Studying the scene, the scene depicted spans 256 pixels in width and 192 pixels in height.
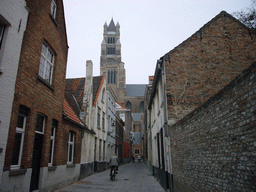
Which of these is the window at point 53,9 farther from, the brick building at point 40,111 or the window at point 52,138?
the window at point 52,138

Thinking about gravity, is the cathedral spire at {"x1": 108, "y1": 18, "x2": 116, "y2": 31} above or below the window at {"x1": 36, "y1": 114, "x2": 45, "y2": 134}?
above

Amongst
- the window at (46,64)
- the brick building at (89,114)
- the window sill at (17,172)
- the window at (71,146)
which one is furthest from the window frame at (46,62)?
the brick building at (89,114)

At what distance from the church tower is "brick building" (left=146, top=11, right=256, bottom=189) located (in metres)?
53.0

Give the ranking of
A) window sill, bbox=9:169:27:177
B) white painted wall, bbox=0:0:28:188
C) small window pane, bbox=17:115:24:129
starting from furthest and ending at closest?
small window pane, bbox=17:115:24:129 → window sill, bbox=9:169:27:177 → white painted wall, bbox=0:0:28:188

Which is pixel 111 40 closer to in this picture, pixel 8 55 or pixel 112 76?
pixel 112 76

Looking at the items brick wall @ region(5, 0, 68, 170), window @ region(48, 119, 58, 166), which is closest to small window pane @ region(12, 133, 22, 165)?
brick wall @ region(5, 0, 68, 170)

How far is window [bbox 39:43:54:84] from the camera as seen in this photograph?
7664mm

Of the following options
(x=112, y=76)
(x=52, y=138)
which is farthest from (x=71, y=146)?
(x=112, y=76)

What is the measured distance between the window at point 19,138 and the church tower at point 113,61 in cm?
5542

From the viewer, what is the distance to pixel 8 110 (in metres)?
5.23

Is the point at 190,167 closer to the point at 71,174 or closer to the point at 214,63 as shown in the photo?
the point at 214,63

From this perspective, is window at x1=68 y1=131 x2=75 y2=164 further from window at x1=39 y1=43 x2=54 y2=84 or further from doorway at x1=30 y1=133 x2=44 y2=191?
window at x1=39 y1=43 x2=54 y2=84

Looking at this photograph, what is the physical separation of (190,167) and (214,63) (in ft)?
17.5

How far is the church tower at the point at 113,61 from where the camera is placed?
217 feet
